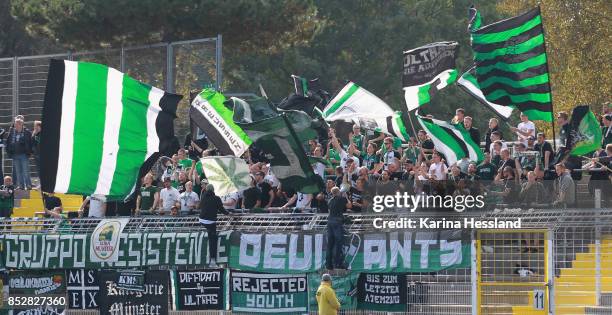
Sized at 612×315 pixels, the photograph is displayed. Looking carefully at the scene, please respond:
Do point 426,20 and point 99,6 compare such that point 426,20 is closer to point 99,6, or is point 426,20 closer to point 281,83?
point 281,83

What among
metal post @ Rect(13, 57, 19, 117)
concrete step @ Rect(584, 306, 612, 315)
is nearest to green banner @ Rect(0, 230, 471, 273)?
concrete step @ Rect(584, 306, 612, 315)

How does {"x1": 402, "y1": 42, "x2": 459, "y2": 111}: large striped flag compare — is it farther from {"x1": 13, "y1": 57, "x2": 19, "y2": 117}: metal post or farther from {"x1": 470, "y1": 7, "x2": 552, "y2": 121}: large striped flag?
{"x1": 13, "y1": 57, "x2": 19, "y2": 117}: metal post

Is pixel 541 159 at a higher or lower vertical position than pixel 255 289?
higher

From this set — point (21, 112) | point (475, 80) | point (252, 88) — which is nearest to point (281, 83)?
point (252, 88)

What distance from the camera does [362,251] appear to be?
2278 centimetres

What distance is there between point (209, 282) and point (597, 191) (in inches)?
270

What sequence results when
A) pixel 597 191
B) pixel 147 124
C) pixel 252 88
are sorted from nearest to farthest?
pixel 597 191, pixel 147 124, pixel 252 88

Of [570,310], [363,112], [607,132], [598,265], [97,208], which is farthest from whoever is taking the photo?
[363,112]

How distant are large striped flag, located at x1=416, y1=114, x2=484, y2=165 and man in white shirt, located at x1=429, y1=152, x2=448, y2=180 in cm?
17

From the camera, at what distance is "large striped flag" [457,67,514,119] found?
82.4 feet

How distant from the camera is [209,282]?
23.8m

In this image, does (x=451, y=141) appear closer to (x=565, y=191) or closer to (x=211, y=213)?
(x=565, y=191)

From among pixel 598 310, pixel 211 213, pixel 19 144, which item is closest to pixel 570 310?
pixel 598 310
